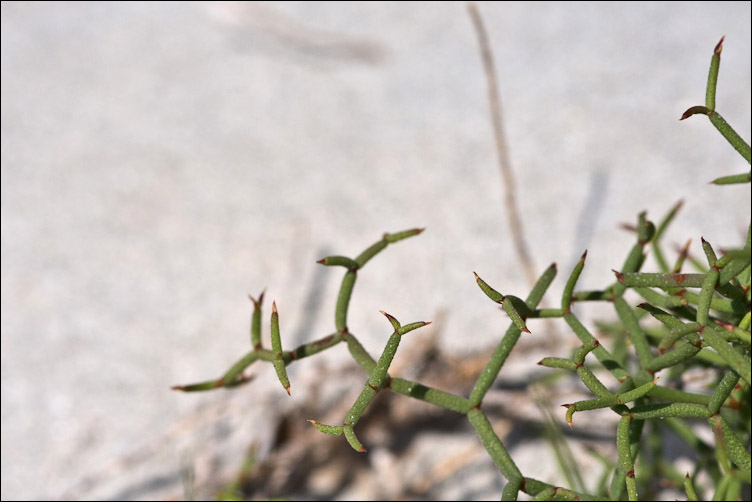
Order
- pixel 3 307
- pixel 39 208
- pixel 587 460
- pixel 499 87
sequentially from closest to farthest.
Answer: pixel 587 460 → pixel 3 307 → pixel 39 208 → pixel 499 87

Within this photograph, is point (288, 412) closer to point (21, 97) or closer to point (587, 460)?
point (587, 460)

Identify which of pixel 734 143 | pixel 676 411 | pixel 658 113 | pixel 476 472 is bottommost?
pixel 476 472

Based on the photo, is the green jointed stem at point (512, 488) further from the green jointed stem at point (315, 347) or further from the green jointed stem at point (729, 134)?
the green jointed stem at point (729, 134)

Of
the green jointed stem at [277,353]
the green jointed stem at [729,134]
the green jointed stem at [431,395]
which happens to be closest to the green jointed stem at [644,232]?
the green jointed stem at [729,134]

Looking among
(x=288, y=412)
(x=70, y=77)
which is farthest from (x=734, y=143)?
(x=70, y=77)

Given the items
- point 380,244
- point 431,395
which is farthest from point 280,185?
point 431,395

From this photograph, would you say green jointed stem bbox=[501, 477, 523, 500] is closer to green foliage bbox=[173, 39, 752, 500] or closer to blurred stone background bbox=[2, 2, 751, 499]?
green foliage bbox=[173, 39, 752, 500]
